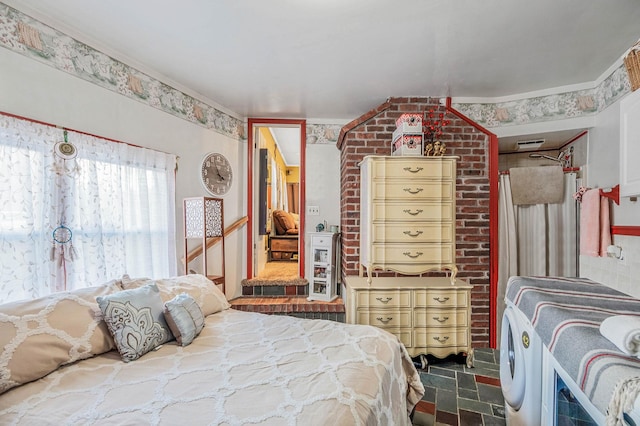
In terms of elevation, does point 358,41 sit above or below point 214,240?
above

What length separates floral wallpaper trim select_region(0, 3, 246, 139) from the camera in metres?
1.53

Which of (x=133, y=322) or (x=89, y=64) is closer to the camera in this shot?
(x=133, y=322)

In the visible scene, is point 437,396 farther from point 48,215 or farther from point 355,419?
point 48,215

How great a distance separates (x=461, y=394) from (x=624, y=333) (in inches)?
64.5

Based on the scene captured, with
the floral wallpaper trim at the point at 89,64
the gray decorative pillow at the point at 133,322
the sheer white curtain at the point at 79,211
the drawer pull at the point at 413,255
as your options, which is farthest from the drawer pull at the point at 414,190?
the floral wallpaper trim at the point at 89,64

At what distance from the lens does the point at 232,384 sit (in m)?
1.14

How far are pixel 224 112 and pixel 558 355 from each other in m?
3.38

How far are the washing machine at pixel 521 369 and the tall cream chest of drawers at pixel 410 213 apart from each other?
73cm

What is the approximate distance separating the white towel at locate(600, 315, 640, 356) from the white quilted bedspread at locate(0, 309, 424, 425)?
0.83 m

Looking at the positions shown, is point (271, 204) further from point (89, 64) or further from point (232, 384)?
point (232, 384)

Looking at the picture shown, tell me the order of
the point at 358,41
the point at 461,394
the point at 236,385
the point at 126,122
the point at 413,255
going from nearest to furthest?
the point at 236,385 < the point at 358,41 < the point at 461,394 < the point at 126,122 < the point at 413,255

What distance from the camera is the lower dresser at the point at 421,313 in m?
2.31

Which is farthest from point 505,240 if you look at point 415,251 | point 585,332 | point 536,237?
point 585,332

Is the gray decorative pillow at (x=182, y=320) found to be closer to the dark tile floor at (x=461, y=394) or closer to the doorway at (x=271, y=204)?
the dark tile floor at (x=461, y=394)
